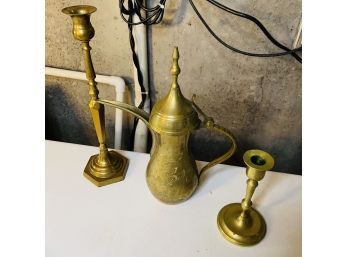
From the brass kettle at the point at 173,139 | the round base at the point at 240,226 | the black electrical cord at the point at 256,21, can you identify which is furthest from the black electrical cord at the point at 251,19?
the round base at the point at 240,226

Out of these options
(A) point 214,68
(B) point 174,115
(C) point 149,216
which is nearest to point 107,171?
(C) point 149,216

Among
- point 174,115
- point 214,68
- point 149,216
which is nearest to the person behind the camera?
point 174,115

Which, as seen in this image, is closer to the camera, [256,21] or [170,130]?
[170,130]

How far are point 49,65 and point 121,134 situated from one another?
0.88 feet

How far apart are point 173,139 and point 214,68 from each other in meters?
0.28

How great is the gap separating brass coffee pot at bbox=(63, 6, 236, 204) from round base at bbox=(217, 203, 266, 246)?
0.08 metres

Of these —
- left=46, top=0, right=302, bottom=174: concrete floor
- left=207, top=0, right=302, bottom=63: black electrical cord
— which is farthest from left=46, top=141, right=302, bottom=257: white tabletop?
left=207, top=0, right=302, bottom=63: black electrical cord

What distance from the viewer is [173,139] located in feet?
1.56

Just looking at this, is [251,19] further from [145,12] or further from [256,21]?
[145,12]

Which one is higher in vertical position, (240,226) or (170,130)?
(170,130)

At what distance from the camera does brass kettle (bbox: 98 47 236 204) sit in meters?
0.45

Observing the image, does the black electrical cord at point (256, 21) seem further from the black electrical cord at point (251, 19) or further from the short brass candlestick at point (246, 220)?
the short brass candlestick at point (246, 220)

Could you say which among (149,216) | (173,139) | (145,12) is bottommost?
(149,216)
